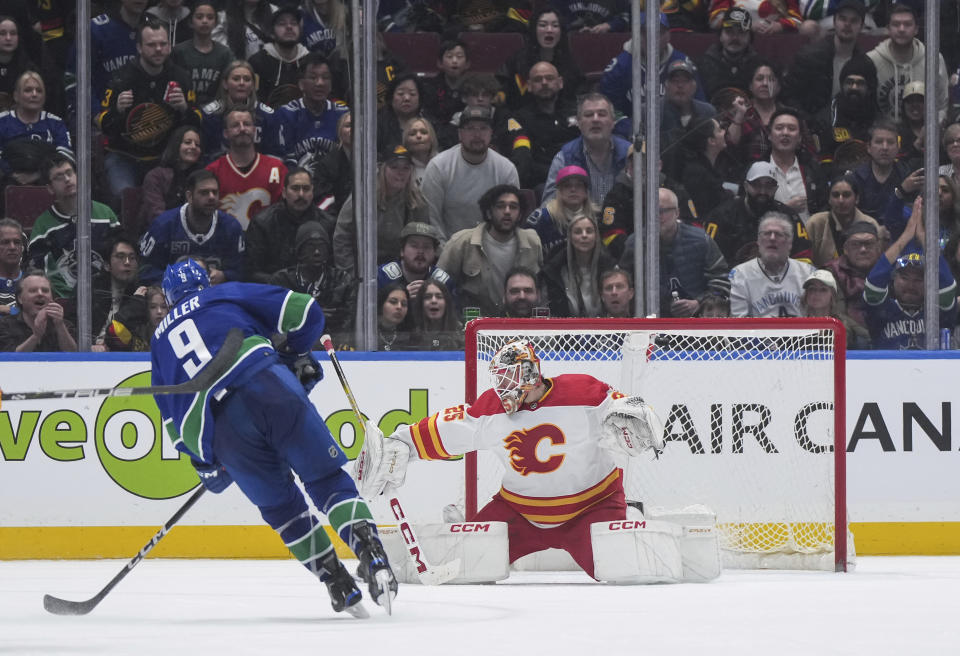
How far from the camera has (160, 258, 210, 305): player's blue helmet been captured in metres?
3.92

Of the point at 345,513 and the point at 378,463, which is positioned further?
the point at 378,463

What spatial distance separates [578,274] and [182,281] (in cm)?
234

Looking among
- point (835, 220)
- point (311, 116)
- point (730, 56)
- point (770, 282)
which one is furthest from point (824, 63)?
point (311, 116)

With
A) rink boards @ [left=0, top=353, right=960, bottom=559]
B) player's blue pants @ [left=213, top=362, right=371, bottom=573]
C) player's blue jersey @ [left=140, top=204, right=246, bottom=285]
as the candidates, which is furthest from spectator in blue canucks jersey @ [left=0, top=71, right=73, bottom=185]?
player's blue pants @ [left=213, top=362, right=371, bottom=573]

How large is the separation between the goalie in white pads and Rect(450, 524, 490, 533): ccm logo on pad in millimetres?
173

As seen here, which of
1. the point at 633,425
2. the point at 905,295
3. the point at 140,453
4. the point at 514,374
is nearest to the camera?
the point at 633,425

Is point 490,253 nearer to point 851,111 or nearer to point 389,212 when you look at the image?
point 389,212

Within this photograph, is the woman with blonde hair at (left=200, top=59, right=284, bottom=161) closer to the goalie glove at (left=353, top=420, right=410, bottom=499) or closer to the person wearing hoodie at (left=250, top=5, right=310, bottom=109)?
the person wearing hoodie at (left=250, top=5, right=310, bottom=109)

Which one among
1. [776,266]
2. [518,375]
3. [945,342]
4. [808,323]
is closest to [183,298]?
[518,375]

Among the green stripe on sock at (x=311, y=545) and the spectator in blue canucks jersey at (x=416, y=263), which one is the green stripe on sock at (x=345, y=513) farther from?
the spectator in blue canucks jersey at (x=416, y=263)

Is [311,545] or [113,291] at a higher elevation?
[113,291]

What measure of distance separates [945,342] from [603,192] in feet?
5.11

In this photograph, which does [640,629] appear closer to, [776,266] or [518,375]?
[518,375]

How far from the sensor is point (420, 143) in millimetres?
6172
